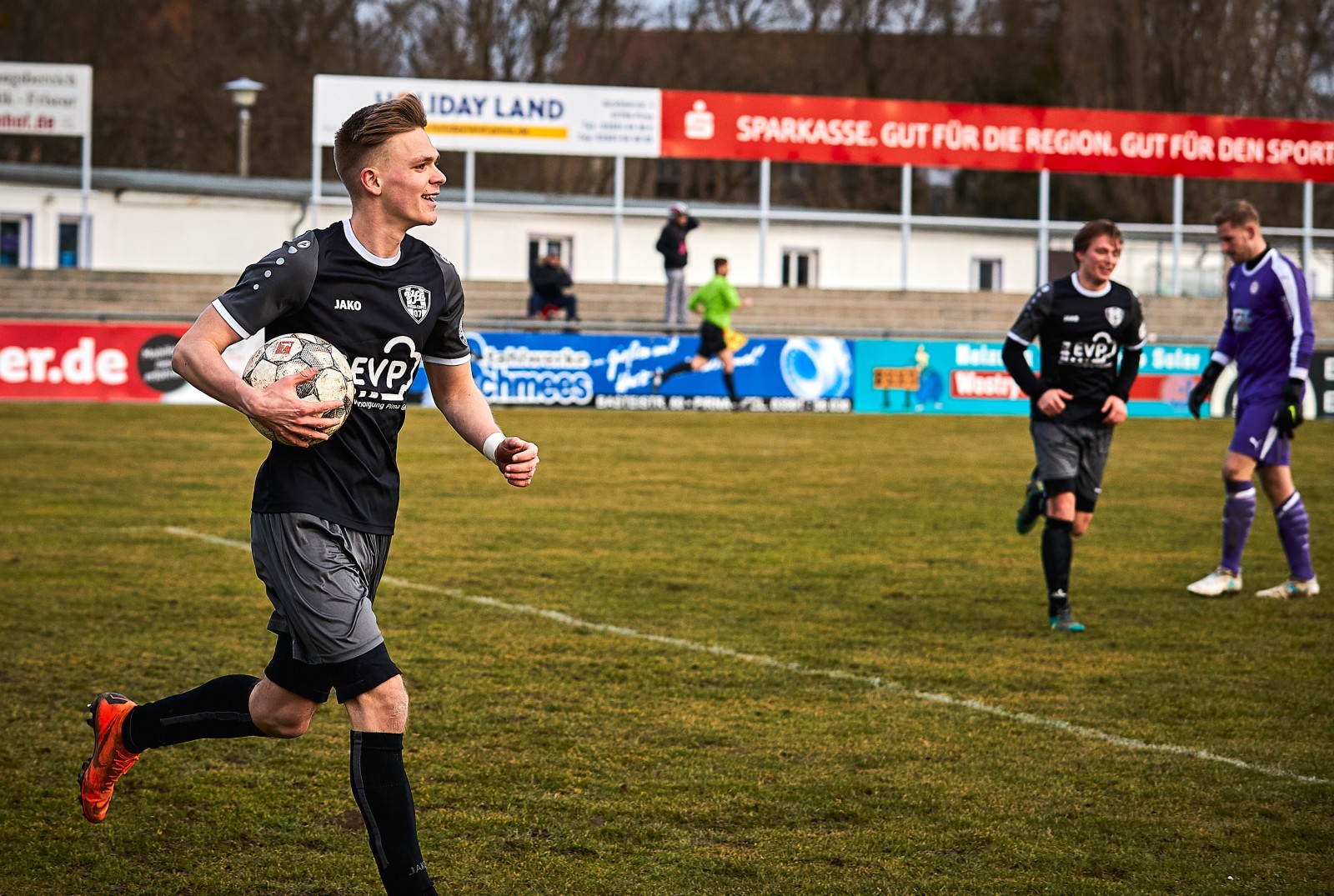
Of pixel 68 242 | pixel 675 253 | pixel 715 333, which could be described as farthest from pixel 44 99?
pixel 715 333

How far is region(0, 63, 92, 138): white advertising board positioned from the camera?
3181 cm

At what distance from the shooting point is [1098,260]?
822 centimetres

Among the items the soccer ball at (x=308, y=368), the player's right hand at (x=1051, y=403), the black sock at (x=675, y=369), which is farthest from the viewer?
the black sock at (x=675, y=369)

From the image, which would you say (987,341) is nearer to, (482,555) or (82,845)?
(482,555)

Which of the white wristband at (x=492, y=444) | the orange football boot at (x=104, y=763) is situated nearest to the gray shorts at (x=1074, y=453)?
the white wristband at (x=492, y=444)

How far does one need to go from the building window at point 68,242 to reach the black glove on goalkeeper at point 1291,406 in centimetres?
3304

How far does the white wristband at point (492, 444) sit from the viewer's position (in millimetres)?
4230

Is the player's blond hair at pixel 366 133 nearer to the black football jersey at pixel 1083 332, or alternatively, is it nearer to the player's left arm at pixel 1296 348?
the black football jersey at pixel 1083 332

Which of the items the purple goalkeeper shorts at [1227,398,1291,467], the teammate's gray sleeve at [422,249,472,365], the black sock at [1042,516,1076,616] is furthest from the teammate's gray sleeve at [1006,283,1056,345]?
the teammate's gray sleeve at [422,249,472,365]

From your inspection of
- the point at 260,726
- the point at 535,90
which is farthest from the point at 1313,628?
the point at 535,90

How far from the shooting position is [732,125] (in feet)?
104

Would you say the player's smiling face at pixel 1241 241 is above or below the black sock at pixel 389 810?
above

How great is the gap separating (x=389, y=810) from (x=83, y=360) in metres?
20.3

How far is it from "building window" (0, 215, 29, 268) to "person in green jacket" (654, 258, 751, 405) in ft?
63.4
